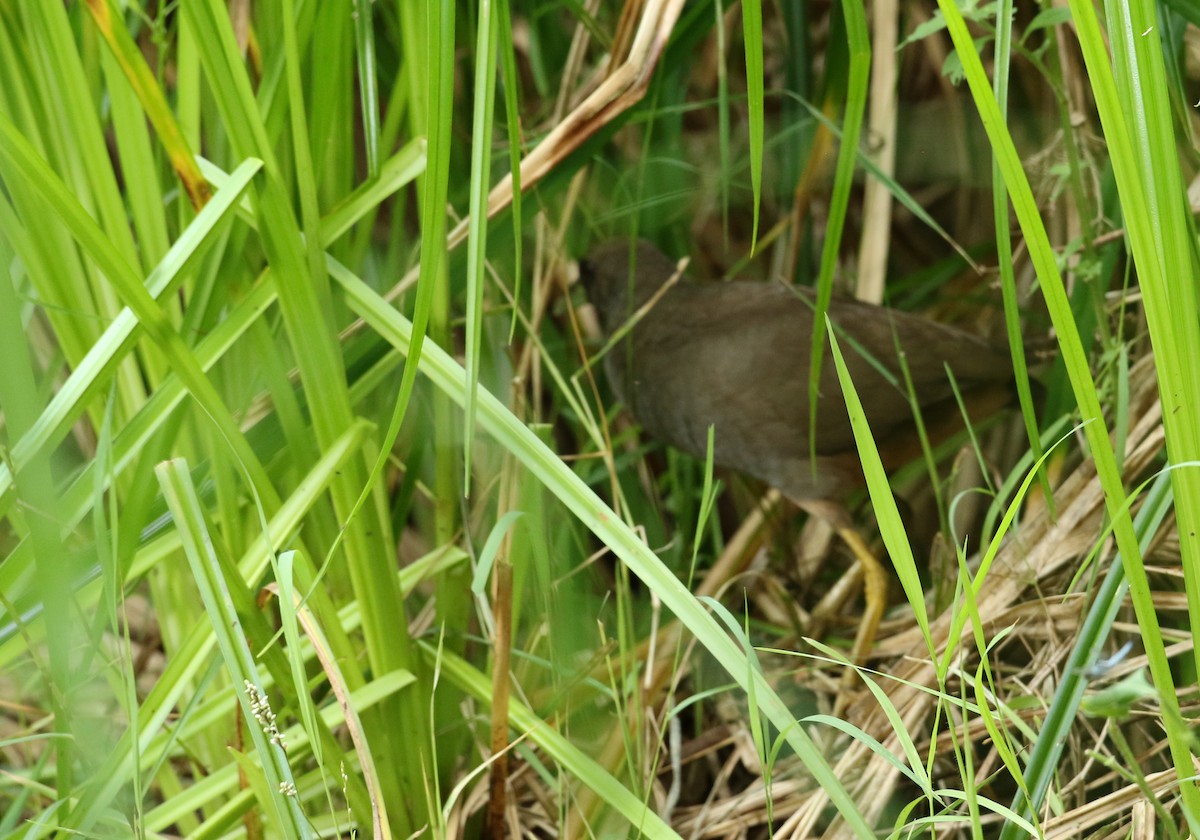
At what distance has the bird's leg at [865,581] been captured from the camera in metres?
1.36

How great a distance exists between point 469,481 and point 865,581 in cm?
91

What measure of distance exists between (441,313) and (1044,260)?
56 centimetres

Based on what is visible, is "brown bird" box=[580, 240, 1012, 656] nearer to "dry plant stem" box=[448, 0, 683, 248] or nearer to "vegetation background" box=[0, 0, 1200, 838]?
"vegetation background" box=[0, 0, 1200, 838]

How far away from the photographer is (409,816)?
1010mm

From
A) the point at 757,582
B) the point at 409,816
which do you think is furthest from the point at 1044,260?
the point at 757,582

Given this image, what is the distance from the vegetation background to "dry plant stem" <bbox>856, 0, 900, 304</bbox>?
0.04 feet

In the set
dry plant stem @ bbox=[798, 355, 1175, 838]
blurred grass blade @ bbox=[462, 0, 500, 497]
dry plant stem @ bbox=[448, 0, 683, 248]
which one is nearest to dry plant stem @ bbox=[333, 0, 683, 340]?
dry plant stem @ bbox=[448, 0, 683, 248]

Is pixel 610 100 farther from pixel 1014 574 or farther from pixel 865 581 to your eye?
pixel 865 581

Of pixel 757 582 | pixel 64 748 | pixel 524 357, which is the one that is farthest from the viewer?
pixel 757 582

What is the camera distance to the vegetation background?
0.68 meters

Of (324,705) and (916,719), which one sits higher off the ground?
(324,705)

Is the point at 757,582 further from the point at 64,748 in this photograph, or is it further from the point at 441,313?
the point at 64,748

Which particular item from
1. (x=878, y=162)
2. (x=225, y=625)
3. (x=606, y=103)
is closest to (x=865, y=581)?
(x=878, y=162)

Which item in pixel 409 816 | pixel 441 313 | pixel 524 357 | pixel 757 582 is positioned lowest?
pixel 757 582
